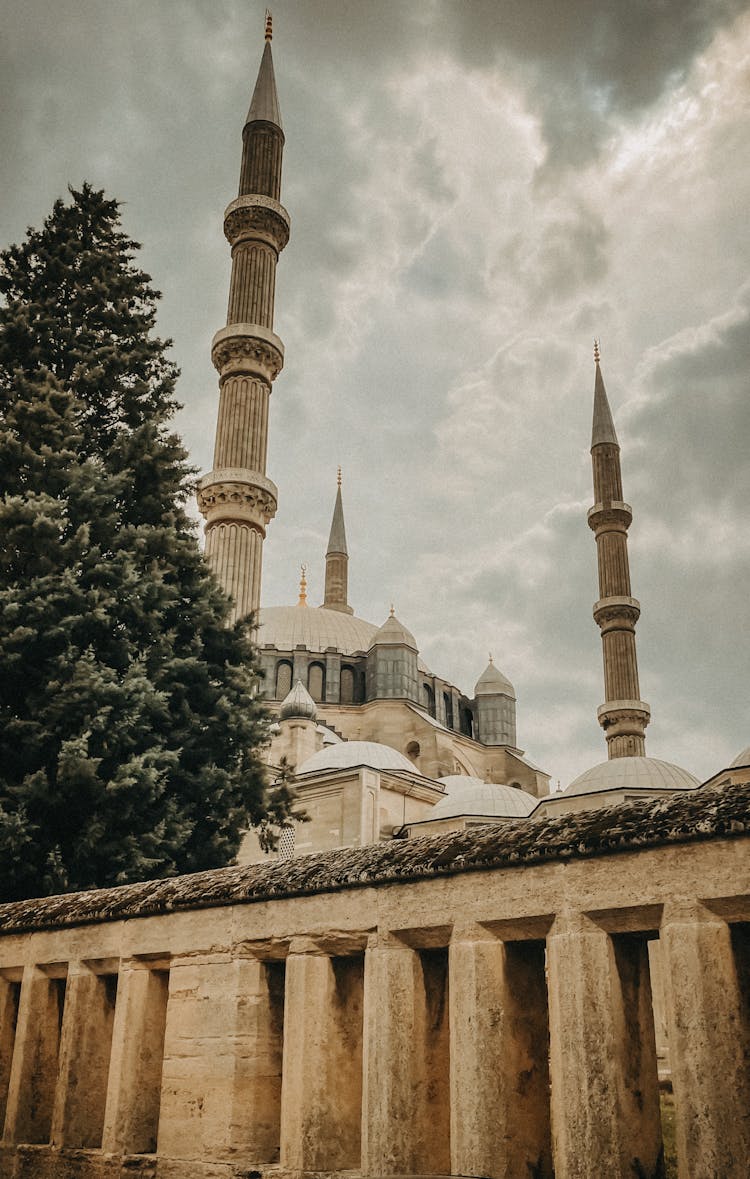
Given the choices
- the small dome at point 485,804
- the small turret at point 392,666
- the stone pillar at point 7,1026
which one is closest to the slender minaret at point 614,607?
the small dome at point 485,804

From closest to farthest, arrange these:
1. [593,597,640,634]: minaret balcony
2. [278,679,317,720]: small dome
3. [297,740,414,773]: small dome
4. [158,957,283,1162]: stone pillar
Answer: [158,957,283,1162]: stone pillar
[297,740,414,773]: small dome
[278,679,317,720]: small dome
[593,597,640,634]: minaret balcony

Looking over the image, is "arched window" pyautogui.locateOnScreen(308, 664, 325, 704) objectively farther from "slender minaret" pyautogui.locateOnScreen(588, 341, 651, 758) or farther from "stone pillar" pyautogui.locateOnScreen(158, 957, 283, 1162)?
"stone pillar" pyautogui.locateOnScreen(158, 957, 283, 1162)

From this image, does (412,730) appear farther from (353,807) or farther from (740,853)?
(740,853)

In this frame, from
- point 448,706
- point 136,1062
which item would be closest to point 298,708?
point 448,706

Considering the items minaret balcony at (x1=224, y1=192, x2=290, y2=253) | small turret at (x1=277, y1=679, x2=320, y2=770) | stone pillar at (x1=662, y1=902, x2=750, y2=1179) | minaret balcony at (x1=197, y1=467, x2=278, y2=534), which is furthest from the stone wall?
small turret at (x1=277, y1=679, x2=320, y2=770)

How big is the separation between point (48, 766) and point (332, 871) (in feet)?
21.8

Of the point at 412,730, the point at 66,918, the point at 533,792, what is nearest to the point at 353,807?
the point at 412,730

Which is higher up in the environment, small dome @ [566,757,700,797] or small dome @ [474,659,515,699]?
small dome @ [474,659,515,699]

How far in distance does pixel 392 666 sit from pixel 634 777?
1959 centimetres

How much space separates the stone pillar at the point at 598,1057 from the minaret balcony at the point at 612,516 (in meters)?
34.7

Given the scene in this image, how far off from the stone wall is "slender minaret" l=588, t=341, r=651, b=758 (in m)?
30.3

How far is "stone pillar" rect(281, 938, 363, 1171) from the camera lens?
9.39ft

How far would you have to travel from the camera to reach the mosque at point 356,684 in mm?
24875

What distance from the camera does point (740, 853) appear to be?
2.31m
